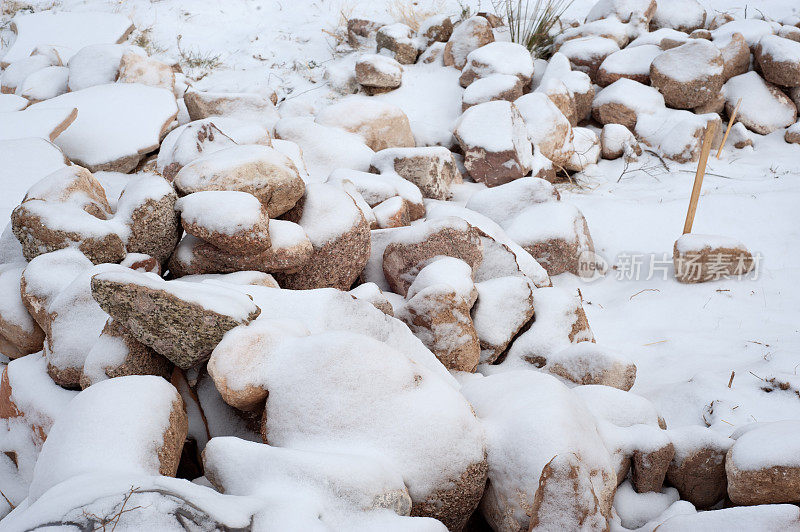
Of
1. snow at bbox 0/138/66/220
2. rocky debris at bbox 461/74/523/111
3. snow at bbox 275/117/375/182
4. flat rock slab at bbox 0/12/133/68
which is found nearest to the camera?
snow at bbox 0/138/66/220

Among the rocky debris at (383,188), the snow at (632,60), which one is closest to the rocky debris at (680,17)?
the snow at (632,60)

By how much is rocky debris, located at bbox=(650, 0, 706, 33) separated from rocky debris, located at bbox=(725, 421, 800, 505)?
4.78m

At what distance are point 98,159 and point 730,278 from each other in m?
3.40

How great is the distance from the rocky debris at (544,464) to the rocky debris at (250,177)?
3.86 feet

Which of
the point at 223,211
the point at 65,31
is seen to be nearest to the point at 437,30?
the point at 65,31

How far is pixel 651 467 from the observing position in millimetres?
1813

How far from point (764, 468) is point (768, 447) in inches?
2.7

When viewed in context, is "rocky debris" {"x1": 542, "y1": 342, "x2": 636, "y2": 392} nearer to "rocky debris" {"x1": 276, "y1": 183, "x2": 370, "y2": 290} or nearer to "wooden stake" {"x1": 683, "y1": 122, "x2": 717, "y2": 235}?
"rocky debris" {"x1": 276, "y1": 183, "x2": 370, "y2": 290}

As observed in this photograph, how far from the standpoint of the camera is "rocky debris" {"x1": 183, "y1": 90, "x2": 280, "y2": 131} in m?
3.79

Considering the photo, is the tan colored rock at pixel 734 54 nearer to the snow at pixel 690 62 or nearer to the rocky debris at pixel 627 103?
the snow at pixel 690 62

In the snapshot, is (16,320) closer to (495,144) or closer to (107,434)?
(107,434)

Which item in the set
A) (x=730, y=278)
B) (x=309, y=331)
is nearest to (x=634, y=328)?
(x=730, y=278)

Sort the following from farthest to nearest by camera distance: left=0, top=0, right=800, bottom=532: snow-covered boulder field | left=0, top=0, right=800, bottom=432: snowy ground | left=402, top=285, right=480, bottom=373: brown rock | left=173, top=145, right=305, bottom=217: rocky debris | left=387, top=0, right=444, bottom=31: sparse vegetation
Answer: left=387, top=0, right=444, bottom=31: sparse vegetation < left=0, top=0, right=800, bottom=432: snowy ground < left=173, top=145, right=305, bottom=217: rocky debris < left=402, top=285, right=480, bottom=373: brown rock < left=0, top=0, right=800, bottom=532: snow-covered boulder field

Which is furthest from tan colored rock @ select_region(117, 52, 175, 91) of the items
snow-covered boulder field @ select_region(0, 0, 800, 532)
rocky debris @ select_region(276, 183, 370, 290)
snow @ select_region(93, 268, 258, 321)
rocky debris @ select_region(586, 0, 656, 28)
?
rocky debris @ select_region(586, 0, 656, 28)
